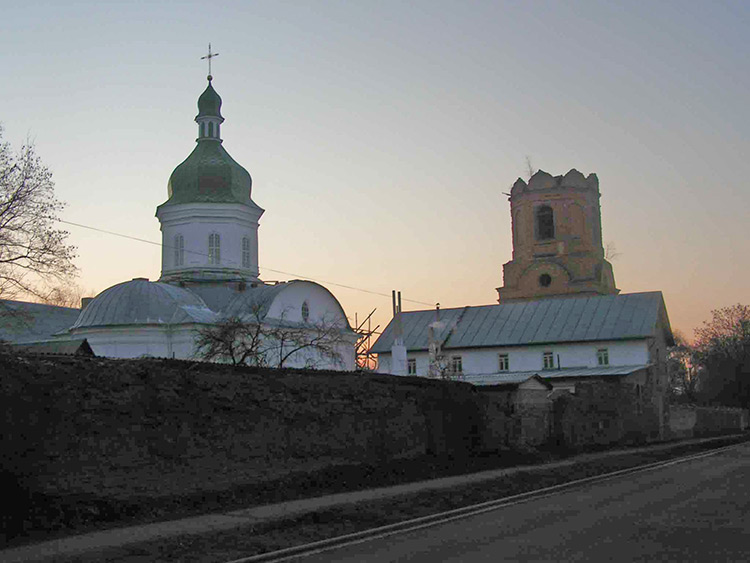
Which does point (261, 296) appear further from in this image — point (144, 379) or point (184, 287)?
point (144, 379)

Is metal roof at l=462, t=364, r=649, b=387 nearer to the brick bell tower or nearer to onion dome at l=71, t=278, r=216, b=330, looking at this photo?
onion dome at l=71, t=278, r=216, b=330

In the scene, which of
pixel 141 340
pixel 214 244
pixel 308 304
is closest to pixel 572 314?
pixel 308 304

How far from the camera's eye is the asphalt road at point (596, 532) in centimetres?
998

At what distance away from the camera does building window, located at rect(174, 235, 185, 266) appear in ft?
151

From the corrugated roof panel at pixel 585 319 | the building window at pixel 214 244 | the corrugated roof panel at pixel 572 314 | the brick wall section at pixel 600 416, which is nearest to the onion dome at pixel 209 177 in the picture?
the building window at pixel 214 244

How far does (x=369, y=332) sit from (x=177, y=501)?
135 feet

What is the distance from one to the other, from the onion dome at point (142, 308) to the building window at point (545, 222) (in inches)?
1411

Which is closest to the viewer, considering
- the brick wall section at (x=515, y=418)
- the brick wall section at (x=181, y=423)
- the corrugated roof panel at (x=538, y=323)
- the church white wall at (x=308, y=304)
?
the brick wall section at (x=181, y=423)

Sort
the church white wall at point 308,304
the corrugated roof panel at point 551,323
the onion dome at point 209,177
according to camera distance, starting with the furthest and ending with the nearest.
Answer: the corrugated roof panel at point 551,323 → the onion dome at point 209,177 → the church white wall at point 308,304

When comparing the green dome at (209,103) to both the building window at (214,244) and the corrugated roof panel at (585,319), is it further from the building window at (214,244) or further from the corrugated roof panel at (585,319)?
the corrugated roof panel at (585,319)

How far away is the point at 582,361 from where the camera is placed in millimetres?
50906

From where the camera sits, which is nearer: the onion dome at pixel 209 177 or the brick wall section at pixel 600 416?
the brick wall section at pixel 600 416

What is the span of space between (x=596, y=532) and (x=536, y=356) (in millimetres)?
41176

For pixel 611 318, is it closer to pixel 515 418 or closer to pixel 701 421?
pixel 701 421
